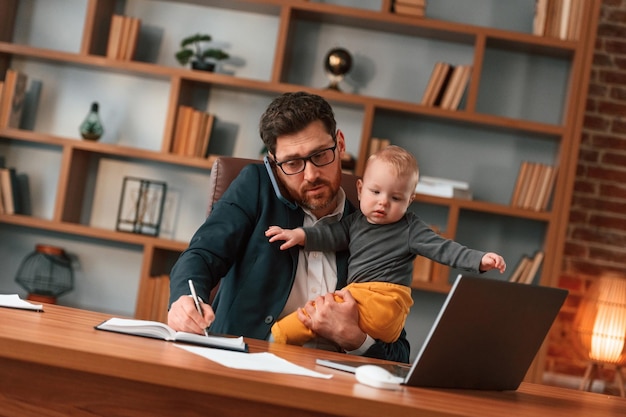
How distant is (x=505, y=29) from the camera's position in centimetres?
433

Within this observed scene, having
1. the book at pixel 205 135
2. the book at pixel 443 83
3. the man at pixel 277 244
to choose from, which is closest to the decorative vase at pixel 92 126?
the book at pixel 205 135

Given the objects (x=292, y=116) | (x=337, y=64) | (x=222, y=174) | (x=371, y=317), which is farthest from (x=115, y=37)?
(x=371, y=317)

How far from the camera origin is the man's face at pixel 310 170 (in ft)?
7.37

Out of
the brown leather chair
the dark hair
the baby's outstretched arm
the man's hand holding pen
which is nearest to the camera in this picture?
the man's hand holding pen

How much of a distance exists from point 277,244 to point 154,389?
41.4 inches

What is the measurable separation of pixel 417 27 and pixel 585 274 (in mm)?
1540

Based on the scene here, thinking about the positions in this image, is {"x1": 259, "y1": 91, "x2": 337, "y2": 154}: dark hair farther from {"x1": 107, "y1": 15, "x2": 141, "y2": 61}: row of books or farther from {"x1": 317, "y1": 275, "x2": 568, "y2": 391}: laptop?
{"x1": 107, "y1": 15, "x2": 141, "y2": 61}: row of books

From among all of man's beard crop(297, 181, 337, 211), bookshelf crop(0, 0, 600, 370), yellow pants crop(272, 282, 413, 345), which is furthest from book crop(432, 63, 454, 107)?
yellow pants crop(272, 282, 413, 345)

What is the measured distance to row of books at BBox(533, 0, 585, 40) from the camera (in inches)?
159

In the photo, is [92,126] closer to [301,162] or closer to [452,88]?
[452,88]

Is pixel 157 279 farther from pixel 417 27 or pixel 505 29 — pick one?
pixel 505 29

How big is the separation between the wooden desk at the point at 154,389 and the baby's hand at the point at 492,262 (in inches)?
21.5

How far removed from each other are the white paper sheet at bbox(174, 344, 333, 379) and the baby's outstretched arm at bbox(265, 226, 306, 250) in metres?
0.68

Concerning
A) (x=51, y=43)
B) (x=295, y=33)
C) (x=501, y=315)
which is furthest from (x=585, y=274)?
(x=501, y=315)
